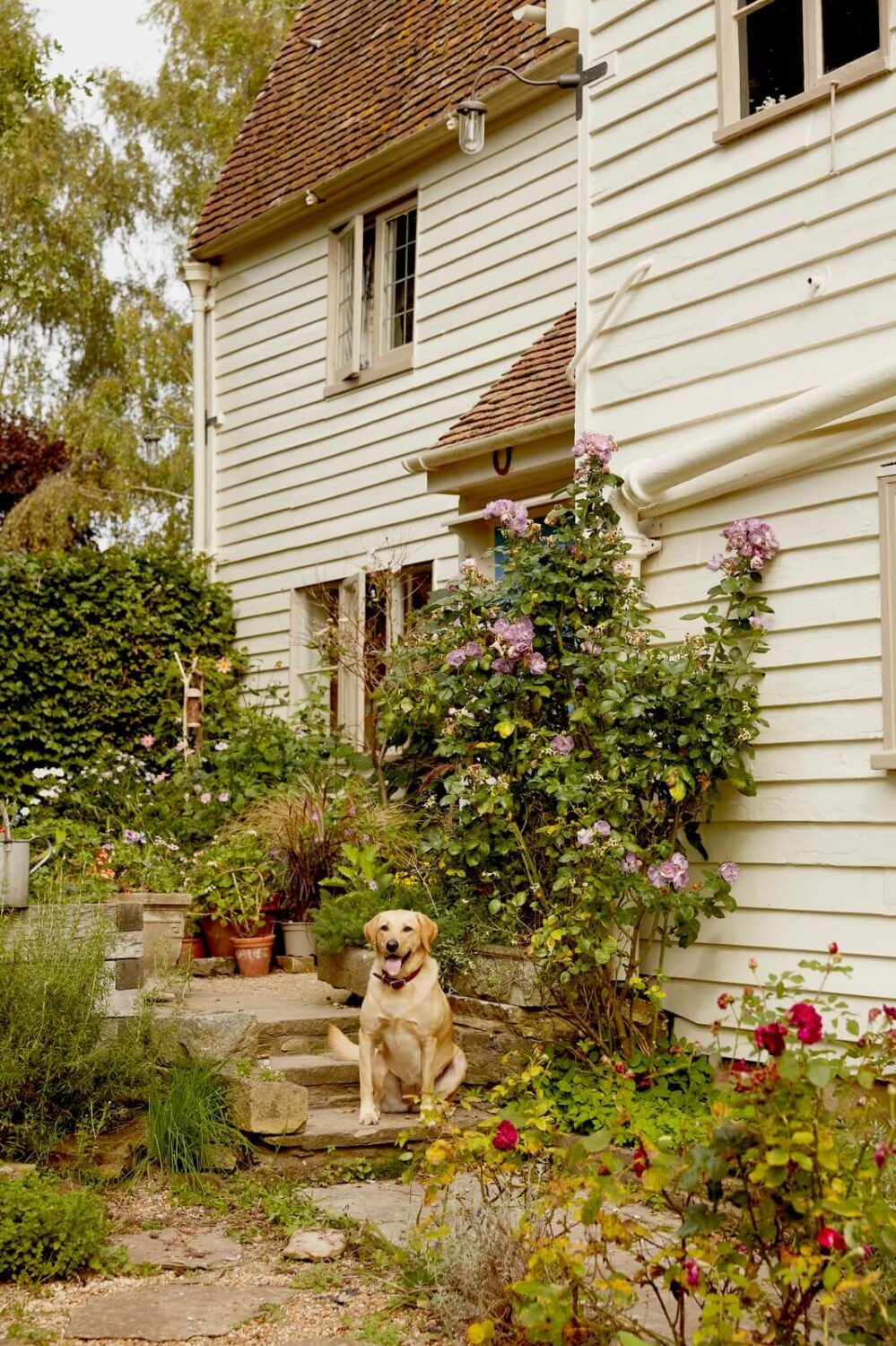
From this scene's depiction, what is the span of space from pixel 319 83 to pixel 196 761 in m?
6.65

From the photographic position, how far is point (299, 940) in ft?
30.8

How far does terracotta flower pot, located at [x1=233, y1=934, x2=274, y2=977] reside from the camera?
29.8 feet

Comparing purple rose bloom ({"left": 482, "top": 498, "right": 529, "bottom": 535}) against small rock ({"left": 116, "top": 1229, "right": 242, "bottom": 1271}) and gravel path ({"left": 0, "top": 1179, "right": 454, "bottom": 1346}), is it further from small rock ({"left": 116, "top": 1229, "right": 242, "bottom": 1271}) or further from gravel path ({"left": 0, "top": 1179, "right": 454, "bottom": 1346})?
small rock ({"left": 116, "top": 1229, "right": 242, "bottom": 1271})

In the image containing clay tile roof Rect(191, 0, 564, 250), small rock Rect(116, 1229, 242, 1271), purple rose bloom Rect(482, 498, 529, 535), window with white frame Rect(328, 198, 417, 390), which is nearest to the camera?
small rock Rect(116, 1229, 242, 1271)

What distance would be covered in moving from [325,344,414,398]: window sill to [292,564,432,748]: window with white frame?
1598 millimetres

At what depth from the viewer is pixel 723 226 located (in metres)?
7.14

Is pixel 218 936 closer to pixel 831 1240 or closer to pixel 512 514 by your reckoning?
pixel 512 514

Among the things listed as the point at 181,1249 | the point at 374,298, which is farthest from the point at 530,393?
the point at 181,1249

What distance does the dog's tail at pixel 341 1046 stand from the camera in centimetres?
687

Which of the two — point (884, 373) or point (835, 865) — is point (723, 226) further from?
point (835, 865)

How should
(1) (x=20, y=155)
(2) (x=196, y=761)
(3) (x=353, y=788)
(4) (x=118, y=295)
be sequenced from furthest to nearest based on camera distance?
(4) (x=118, y=295) → (1) (x=20, y=155) → (2) (x=196, y=761) → (3) (x=353, y=788)

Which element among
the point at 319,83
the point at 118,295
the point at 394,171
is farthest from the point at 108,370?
the point at 394,171

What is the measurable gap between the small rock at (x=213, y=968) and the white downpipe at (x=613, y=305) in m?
4.13

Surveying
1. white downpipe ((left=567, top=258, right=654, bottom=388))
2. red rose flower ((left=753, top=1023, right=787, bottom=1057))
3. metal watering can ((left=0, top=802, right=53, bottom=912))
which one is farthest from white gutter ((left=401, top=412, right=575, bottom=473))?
red rose flower ((left=753, top=1023, right=787, bottom=1057))
